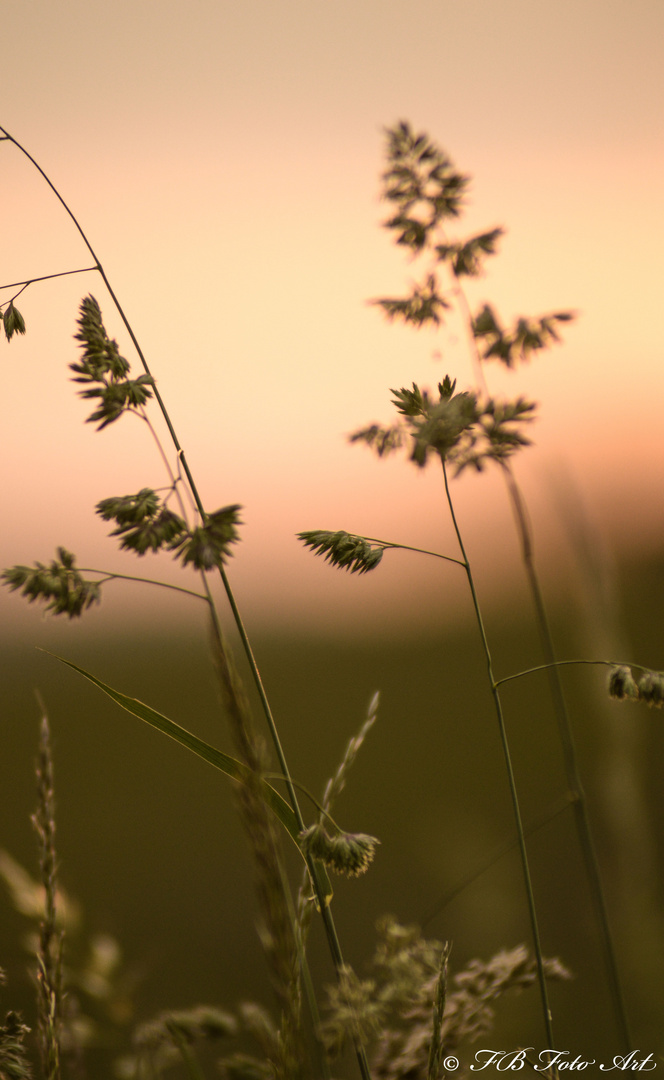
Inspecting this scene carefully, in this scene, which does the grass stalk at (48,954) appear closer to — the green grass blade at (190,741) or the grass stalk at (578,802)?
the green grass blade at (190,741)

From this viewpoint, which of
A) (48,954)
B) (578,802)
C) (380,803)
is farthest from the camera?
(380,803)

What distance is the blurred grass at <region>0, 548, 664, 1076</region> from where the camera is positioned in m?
1.23

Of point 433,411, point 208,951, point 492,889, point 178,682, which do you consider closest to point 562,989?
point 492,889

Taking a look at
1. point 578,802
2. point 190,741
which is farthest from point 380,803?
point 190,741

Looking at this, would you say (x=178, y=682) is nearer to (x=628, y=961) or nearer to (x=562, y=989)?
(x=562, y=989)

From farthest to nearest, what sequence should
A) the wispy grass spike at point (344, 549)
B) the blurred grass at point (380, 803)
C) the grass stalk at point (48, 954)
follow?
the blurred grass at point (380, 803) < the wispy grass spike at point (344, 549) < the grass stalk at point (48, 954)

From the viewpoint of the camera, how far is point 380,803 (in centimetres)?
255

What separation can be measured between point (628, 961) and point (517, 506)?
103 centimetres

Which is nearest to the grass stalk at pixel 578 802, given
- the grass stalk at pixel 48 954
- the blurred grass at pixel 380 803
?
the blurred grass at pixel 380 803

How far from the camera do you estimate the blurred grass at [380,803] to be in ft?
4.04

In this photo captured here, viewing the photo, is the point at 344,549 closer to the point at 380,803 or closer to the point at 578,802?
the point at 578,802

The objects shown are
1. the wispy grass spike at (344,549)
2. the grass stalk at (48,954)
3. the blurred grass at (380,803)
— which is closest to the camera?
the grass stalk at (48,954)

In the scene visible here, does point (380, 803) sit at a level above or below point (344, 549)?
below

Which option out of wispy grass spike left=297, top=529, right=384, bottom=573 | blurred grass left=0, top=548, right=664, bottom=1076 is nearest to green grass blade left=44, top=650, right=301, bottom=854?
wispy grass spike left=297, top=529, right=384, bottom=573
